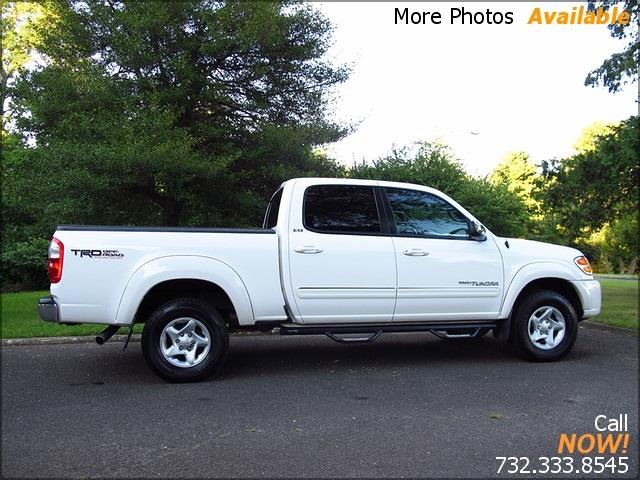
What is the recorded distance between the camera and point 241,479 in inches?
133

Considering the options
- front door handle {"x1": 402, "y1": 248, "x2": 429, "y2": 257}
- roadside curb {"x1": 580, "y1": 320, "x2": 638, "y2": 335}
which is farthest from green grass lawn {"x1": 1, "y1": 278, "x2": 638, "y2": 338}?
front door handle {"x1": 402, "y1": 248, "x2": 429, "y2": 257}

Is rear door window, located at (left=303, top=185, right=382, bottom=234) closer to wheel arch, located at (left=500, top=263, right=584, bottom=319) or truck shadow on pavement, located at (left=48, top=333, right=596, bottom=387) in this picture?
truck shadow on pavement, located at (left=48, top=333, right=596, bottom=387)

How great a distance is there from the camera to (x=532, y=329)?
6555 millimetres

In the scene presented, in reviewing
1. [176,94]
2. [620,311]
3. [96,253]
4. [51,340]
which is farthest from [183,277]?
[620,311]

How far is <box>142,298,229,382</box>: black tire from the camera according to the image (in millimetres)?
5535

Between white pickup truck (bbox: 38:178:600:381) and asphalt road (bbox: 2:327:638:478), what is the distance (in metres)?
0.47

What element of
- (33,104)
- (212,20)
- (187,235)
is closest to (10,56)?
(33,104)

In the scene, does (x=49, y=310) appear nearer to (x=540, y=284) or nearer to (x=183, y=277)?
(x=183, y=277)

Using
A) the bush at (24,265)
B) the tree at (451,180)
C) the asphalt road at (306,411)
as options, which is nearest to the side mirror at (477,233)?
the asphalt road at (306,411)

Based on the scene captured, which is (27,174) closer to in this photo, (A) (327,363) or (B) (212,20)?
(B) (212,20)

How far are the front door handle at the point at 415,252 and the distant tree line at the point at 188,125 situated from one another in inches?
229

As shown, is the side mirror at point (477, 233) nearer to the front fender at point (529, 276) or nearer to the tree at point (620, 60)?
the front fender at point (529, 276)

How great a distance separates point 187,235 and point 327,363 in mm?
2278

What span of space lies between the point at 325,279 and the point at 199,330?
139cm
